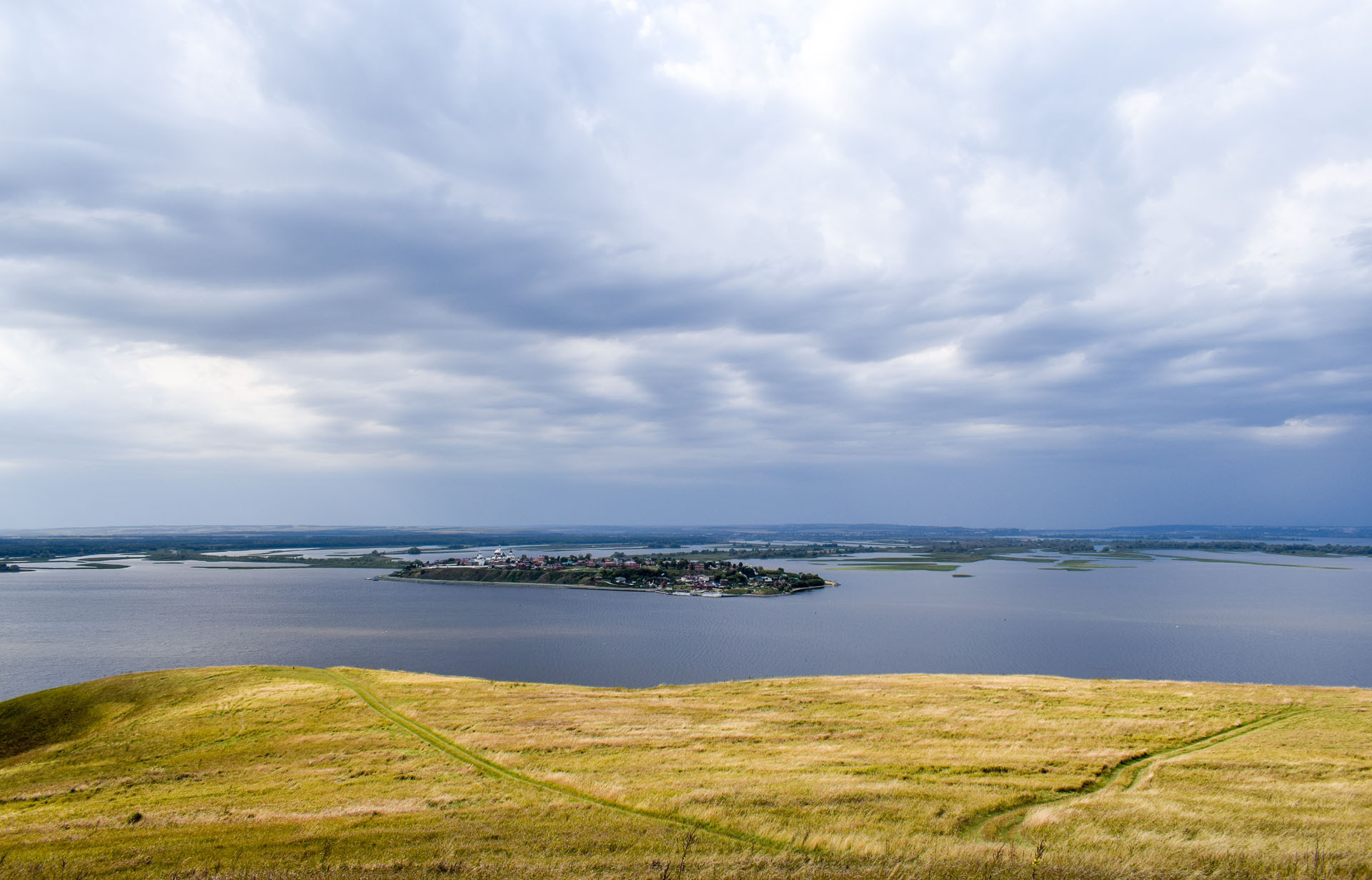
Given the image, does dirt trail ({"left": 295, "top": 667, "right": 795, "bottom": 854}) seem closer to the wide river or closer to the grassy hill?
the grassy hill

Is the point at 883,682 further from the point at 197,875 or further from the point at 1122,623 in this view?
the point at 1122,623

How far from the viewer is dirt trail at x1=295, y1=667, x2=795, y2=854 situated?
15.3 meters

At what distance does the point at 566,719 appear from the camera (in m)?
31.4

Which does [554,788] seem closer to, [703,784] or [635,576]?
[703,784]

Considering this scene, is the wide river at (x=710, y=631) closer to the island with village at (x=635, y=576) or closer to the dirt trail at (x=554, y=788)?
the island with village at (x=635, y=576)

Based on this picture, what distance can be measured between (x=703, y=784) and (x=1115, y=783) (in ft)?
39.8

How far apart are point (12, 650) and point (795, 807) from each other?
98336 millimetres

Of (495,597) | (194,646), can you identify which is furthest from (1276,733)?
(495,597)

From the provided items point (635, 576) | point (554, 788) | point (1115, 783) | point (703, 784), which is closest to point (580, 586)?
point (635, 576)

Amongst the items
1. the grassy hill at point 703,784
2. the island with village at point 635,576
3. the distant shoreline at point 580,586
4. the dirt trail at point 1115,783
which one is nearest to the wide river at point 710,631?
the distant shoreline at point 580,586

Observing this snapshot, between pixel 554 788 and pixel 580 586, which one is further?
pixel 580 586

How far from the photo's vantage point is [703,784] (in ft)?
64.8

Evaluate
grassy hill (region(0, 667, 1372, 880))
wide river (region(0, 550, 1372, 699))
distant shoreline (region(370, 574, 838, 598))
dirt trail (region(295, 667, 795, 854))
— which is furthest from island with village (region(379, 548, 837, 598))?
dirt trail (region(295, 667, 795, 854))

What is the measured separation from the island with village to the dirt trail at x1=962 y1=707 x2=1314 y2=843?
113459 mm
